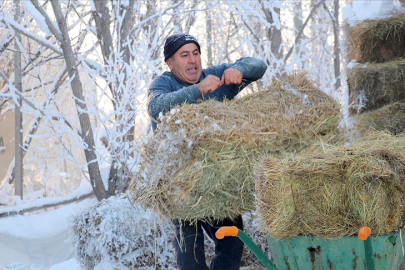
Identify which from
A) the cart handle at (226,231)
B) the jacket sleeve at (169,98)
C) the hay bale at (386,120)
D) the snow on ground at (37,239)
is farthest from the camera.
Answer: the snow on ground at (37,239)

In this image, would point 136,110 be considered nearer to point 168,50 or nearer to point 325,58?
point 168,50

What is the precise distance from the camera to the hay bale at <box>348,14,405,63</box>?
5.31 meters

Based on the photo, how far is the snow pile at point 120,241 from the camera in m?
4.70

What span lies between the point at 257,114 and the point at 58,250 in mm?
4485

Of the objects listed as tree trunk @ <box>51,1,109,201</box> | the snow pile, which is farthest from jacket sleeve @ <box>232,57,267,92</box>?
tree trunk @ <box>51,1,109,201</box>

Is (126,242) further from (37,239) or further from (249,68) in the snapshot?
(37,239)

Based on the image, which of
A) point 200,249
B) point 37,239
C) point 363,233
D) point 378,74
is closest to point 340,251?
point 363,233

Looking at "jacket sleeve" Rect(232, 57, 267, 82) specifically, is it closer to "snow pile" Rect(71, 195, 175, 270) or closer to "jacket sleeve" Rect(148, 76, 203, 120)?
"jacket sleeve" Rect(148, 76, 203, 120)

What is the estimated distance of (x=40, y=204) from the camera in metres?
7.42

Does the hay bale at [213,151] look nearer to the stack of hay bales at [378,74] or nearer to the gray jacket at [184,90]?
the gray jacket at [184,90]

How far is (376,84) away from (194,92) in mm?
2851

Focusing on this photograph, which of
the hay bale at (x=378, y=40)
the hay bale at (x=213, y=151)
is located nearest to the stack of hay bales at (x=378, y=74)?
the hay bale at (x=378, y=40)

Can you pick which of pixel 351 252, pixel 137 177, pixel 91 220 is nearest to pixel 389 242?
pixel 351 252

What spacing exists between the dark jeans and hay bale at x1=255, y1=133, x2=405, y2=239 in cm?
76
